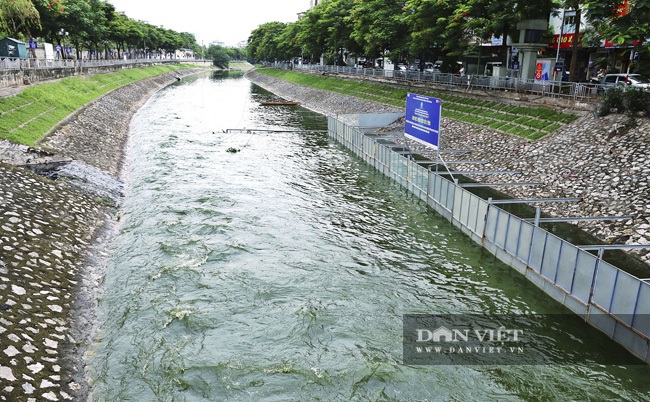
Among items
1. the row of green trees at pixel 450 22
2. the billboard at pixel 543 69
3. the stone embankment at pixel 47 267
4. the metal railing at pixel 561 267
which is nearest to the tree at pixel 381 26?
the row of green trees at pixel 450 22

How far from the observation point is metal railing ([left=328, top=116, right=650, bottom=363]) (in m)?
15.1

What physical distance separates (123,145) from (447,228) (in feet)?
108

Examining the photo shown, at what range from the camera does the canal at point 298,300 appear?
46.5ft

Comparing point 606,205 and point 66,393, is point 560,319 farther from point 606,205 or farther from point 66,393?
point 66,393

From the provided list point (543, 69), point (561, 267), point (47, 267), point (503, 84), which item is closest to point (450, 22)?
point (503, 84)

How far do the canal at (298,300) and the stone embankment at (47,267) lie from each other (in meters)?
0.84

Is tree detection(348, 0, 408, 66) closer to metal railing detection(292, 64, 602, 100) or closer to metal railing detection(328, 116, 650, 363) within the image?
metal railing detection(292, 64, 602, 100)

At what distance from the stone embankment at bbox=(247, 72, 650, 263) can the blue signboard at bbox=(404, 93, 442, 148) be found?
5.97m

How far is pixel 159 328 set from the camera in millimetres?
16547

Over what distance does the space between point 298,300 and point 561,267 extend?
1006cm

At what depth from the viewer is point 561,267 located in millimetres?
18000

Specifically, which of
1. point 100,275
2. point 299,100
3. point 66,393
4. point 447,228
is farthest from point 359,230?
point 299,100

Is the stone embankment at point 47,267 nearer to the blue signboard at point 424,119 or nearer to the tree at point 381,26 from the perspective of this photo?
the blue signboard at point 424,119

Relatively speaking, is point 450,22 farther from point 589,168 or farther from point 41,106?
point 41,106
